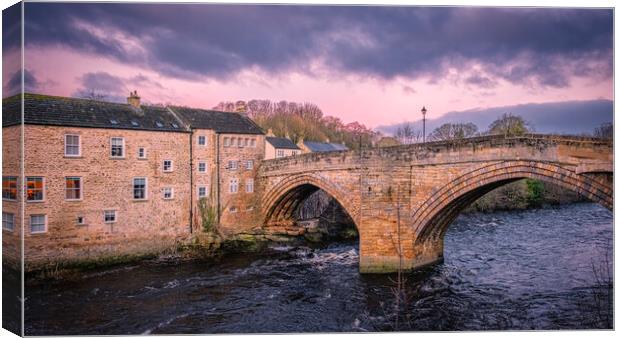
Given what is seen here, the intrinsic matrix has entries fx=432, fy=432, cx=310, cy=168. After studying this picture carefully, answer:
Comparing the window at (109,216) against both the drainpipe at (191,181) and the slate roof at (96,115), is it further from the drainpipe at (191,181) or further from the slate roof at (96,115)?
the drainpipe at (191,181)

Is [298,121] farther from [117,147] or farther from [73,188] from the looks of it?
[73,188]

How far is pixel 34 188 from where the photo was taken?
11.4 metres

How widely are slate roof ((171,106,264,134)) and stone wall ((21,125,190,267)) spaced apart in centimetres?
110

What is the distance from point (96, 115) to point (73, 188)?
249 cm

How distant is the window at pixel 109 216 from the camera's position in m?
13.1

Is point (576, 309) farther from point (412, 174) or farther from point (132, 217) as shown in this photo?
point (132, 217)

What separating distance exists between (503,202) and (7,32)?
860 inches

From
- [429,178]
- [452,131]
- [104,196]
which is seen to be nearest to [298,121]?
[452,131]

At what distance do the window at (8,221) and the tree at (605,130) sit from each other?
10.3 metres

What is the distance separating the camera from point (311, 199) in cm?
2131

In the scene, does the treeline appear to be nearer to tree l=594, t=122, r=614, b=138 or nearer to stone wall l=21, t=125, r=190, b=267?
stone wall l=21, t=125, r=190, b=267

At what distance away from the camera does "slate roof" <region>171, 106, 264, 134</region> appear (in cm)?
1630

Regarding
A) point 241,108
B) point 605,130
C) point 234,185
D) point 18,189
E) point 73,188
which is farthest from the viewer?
point 241,108

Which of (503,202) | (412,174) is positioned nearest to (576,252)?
(412,174)
